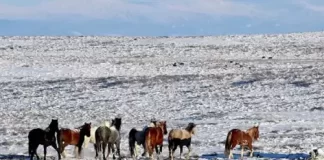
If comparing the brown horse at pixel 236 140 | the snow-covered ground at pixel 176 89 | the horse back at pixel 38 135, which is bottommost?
the brown horse at pixel 236 140

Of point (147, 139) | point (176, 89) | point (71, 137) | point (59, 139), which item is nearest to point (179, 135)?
point (147, 139)

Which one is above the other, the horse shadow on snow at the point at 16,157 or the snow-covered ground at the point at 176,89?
the snow-covered ground at the point at 176,89

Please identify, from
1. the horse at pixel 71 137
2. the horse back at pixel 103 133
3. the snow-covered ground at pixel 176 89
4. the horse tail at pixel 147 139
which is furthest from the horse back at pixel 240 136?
the horse at pixel 71 137

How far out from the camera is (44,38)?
81125mm

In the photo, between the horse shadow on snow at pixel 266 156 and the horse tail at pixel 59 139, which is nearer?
the horse shadow on snow at pixel 266 156

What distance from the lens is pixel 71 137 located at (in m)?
23.5

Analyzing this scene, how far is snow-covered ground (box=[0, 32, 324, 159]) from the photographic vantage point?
98.1 feet

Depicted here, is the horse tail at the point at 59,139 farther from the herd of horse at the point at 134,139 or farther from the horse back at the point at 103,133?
the horse back at the point at 103,133

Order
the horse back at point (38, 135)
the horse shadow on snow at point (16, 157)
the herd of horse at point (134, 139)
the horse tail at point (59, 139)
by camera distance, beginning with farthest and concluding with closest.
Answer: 1. the horse shadow on snow at point (16, 157)
2. the horse tail at point (59, 139)
3. the horse back at point (38, 135)
4. the herd of horse at point (134, 139)

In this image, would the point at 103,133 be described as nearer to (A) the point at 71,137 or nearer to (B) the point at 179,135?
(A) the point at 71,137

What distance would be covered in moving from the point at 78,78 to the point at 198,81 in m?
7.51

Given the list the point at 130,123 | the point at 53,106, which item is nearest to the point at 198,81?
the point at 53,106

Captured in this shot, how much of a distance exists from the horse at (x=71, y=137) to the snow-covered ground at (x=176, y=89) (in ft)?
6.56

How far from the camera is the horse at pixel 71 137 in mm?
23188
